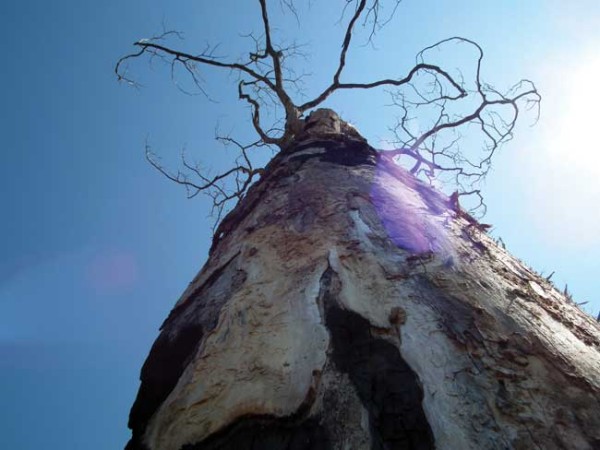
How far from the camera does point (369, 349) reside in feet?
3.12

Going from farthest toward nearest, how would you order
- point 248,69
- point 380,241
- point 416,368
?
point 248,69 → point 380,241 → point 416,368

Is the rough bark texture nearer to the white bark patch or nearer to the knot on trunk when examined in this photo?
the white bark patch

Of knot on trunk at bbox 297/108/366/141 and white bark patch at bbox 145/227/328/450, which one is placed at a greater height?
knot on trunk at bbox 297/108/366/141

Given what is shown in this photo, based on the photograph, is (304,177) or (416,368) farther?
(304,177)

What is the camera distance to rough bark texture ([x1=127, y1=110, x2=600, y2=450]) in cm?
79

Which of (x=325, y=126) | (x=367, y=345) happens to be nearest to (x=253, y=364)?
(x=367, y=345)

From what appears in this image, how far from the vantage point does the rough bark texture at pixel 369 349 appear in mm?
795

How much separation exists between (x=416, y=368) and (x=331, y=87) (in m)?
4.02

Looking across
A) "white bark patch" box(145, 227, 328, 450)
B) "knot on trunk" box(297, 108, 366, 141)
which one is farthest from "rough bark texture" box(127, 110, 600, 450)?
"knot on trunk" box(297, 108, 366, 141)

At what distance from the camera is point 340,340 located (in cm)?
98

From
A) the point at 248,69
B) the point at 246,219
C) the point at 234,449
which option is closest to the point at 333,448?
the point at 234,449

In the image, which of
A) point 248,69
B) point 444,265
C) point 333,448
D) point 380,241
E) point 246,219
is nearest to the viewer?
point 333,448

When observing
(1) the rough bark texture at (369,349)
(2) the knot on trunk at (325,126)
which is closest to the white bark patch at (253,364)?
(1) the rough bark texture at (369,349)

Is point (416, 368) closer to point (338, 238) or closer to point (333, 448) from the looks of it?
point (333, 448)
